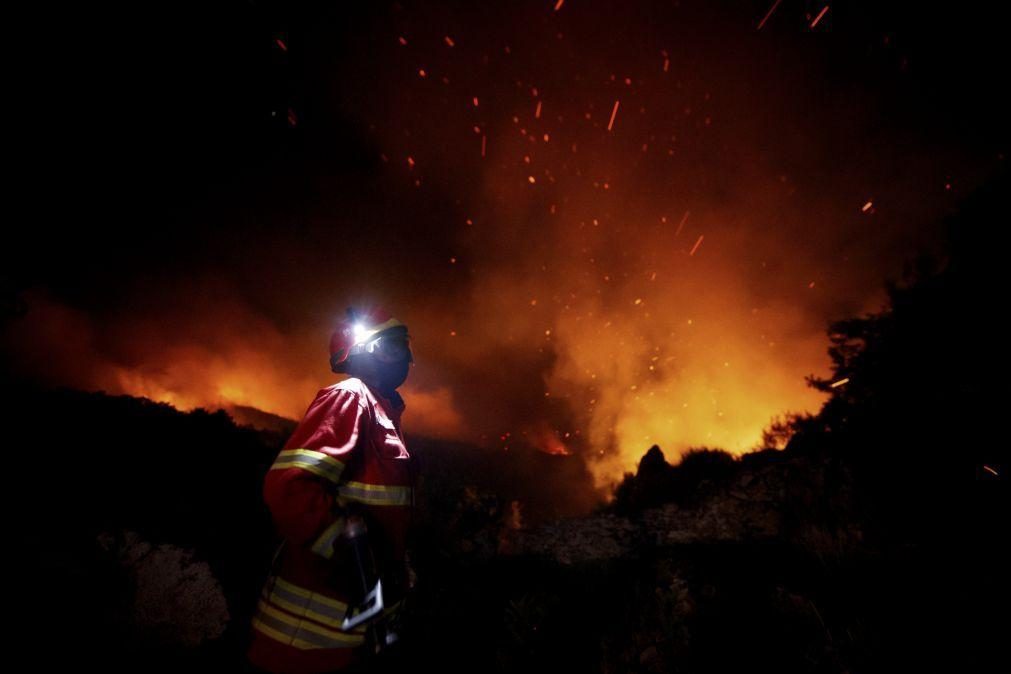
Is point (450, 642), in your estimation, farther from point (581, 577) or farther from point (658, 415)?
point (658, 415)

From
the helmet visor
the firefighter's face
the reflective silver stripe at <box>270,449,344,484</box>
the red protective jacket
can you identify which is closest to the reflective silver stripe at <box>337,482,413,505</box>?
the red protective jacket

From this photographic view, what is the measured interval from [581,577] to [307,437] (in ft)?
18.6

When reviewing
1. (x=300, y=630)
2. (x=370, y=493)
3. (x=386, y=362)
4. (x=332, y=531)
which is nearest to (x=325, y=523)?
(x=332, y=531)

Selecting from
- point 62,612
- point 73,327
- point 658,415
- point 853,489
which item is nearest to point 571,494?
point 658,415

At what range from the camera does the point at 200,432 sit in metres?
6.53

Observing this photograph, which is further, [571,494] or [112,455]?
[571,494]

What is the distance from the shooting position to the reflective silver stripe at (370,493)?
222cm

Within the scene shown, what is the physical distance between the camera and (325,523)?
1914 millimetres

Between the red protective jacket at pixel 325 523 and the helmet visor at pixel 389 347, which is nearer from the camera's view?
the red protective jacket at pixel 325 523

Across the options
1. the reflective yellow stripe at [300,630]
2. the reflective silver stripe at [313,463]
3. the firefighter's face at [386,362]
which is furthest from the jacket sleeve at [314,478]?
the firefighter's face at [386,362]

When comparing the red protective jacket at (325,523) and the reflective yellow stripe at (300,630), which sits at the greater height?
the red protective jacket at (325,523)

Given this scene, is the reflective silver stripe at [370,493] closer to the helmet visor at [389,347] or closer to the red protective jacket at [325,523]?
the red protective jacket at [325,523]

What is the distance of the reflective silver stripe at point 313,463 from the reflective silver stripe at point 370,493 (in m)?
0.20

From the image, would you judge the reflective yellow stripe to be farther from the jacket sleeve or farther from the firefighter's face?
the firefighter's face
